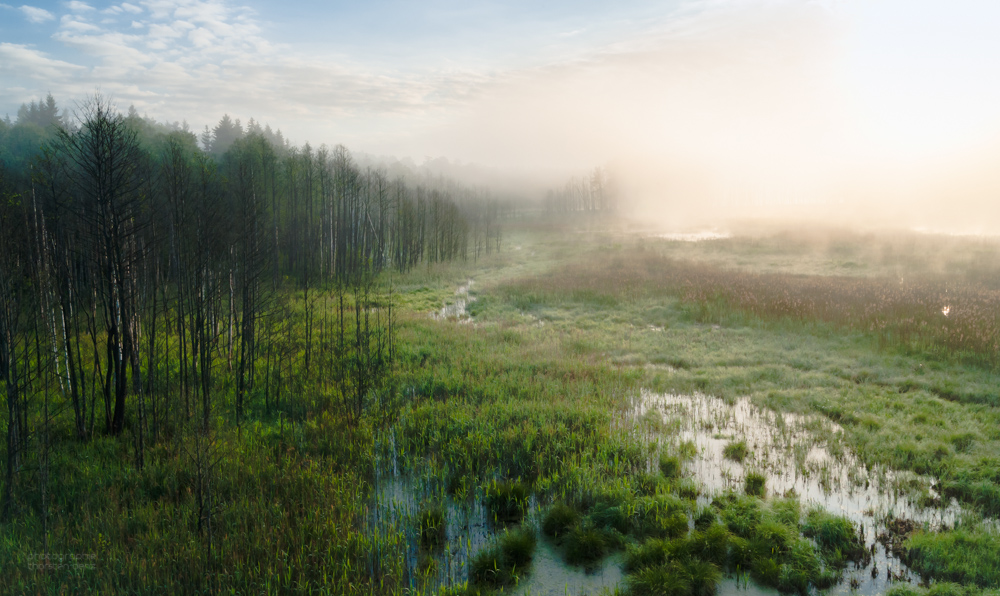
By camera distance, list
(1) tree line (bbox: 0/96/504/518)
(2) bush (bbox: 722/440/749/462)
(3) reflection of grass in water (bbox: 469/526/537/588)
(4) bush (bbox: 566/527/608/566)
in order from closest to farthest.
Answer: (3) reflection of grass in water (bbox: 469/526/537/588), (4) bush (bbox: 566/527/608/566), (1) tree line (bbox: 0/96/504/518), (2) bush (bbox: 722/440/749/462)

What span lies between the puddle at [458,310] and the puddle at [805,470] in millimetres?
11843

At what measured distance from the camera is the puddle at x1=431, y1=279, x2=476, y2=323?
2208cm

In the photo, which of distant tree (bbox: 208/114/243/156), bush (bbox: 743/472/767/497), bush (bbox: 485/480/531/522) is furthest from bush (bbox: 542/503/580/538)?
distant tree (bbox: 208/114/243/156)

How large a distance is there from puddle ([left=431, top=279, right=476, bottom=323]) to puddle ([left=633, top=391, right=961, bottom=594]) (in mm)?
11843

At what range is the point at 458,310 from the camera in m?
25.0

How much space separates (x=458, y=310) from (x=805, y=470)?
60.9 feet

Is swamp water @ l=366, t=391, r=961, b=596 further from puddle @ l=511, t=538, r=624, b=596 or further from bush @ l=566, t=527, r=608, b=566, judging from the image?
bush @ l=566, t=527, r=608, b=566

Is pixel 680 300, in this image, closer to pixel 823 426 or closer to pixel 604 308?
pixel 604 308

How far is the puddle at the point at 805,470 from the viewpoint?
5.91 m

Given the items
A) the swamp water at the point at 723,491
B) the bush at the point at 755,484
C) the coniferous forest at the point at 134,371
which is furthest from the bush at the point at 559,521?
the coniferous forest at the point at 134,371

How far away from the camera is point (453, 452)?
8.84m

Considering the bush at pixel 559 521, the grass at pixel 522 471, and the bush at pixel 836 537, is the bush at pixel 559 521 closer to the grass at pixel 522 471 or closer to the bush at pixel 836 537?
the grass at pixel 522 471

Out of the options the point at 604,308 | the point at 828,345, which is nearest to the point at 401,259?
the point at 604,308

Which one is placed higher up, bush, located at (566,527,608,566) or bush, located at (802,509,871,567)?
bush, located at (802,509,871,567)
